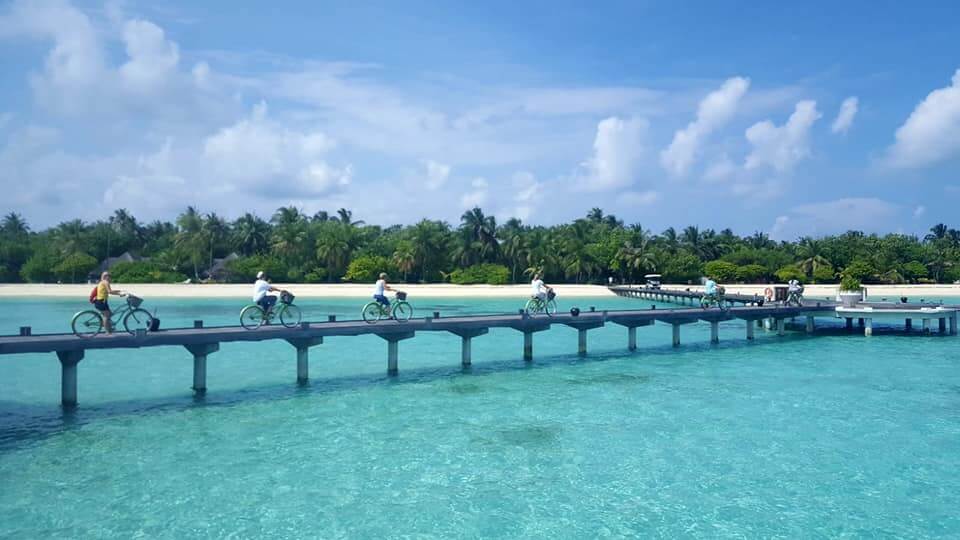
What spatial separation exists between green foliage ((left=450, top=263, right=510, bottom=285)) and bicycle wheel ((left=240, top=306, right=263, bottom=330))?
69.8 metres

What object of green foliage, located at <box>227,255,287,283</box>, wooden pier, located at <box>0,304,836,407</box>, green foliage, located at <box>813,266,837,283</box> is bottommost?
wooden pier, located at <box>0,304,836,407</box>

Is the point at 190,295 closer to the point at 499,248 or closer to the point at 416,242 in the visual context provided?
the point at 416,242

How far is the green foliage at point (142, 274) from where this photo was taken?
94062mm

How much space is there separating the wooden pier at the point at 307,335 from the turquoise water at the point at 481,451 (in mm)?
1150

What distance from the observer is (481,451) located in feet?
→ 58.0

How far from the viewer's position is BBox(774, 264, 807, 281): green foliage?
101m

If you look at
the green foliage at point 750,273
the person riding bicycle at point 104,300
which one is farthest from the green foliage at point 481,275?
the person riding bicycle at point 104,300

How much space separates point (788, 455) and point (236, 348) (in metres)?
28.7

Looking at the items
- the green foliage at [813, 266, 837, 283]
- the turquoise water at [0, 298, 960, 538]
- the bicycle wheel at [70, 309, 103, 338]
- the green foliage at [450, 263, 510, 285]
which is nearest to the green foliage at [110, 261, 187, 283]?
the green foliage at [450, 263, 510, 285]

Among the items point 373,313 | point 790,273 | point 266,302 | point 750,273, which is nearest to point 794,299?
point 373,313

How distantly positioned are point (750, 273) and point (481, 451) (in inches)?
3700

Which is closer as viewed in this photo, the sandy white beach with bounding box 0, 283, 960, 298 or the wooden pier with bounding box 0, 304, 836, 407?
the wooden pier with bounding box 0, 304, 836, 407

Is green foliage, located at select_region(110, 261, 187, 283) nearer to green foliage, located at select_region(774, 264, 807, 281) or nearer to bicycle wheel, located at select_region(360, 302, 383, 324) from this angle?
bicycle wheel, located at select_region(360, 302, 383, 324)

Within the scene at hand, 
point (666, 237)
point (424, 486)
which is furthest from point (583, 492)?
point (666, 237)
